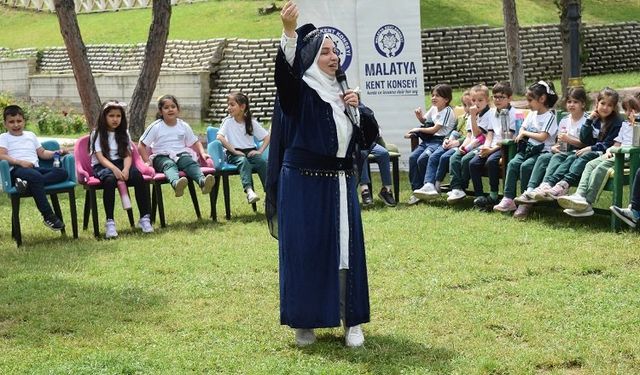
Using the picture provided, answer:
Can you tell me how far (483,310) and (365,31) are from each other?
7.50 metres

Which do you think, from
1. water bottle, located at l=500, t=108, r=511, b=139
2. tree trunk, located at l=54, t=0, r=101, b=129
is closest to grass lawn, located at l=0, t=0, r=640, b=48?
tree trunk, located at l=54, t=0, r=101, b=129

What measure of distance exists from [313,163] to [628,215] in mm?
4018

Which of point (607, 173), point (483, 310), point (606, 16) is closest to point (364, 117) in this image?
point (483, 310)

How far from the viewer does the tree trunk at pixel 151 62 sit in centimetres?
1834

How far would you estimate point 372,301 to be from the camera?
25.2ft

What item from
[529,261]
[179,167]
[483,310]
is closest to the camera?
[483,310]

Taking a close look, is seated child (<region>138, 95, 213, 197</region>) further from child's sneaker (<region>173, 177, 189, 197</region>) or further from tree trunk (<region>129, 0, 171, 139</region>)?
tree trunk (<region>129, 0, 171, 139</region>)

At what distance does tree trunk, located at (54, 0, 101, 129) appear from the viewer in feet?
57.6

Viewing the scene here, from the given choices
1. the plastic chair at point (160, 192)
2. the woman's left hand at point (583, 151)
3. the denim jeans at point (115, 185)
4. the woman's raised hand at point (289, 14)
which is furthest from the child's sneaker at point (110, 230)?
the woman's raised hand at point (289, 14)

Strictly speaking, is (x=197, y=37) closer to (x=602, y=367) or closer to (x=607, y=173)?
(x=607, y=173)

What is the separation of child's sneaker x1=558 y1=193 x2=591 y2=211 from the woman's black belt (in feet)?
12.7

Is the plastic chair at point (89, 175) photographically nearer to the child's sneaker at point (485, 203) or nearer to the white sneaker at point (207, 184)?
the white sneaker at point (207, 184)

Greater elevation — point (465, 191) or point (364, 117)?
point (364, 117)

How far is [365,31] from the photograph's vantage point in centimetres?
1422
